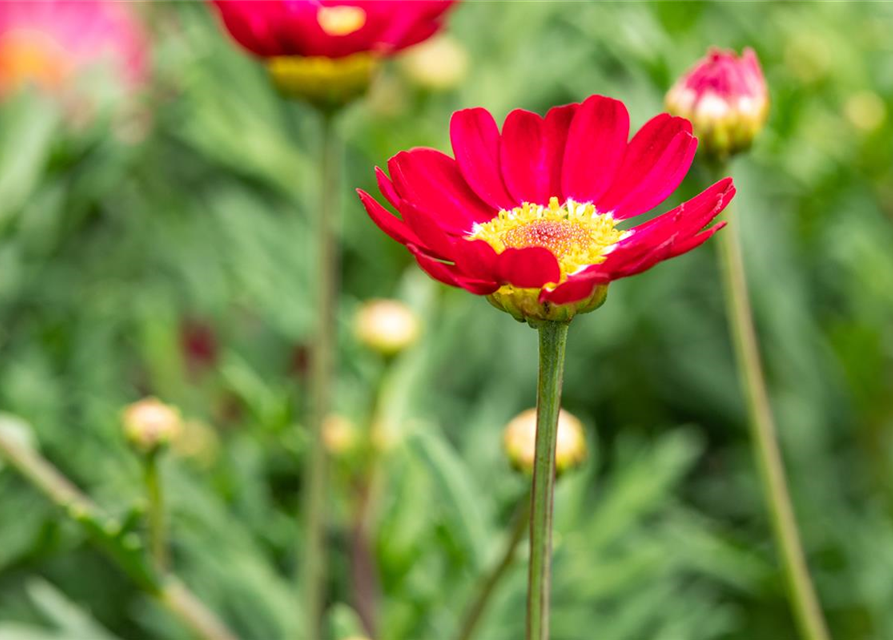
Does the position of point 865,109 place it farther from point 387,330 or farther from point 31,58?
point 31,58

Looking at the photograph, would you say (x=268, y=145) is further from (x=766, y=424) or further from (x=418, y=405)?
(x=766, y=424)

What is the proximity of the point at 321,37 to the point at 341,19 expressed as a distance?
73mm

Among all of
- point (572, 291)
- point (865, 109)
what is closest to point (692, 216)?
point (572, 291)

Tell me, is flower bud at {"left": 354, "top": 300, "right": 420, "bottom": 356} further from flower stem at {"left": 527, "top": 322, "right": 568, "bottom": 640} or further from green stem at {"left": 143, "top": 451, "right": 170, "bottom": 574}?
flower stem at {"left": 527, "top": 322, "right": 568, "bottom": 640}

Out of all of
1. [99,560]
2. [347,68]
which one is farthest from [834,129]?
[99,560]

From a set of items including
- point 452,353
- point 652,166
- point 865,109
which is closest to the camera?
point 652,166

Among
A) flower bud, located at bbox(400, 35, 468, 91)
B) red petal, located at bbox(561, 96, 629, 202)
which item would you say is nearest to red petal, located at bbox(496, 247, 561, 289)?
red petal, located at bbox(561, 96, 629, 202)

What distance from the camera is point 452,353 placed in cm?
115

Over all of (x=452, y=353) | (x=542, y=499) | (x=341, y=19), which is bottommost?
(x=542, y=499)

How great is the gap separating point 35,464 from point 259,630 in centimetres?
30

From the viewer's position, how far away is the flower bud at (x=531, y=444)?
63cm

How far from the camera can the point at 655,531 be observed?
1.10m

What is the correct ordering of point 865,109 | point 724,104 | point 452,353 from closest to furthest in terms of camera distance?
point 724,104 → point 865,109 → point 452,353

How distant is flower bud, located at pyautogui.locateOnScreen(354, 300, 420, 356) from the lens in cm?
84
